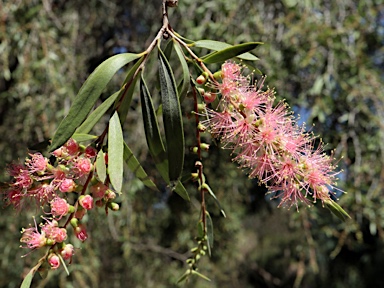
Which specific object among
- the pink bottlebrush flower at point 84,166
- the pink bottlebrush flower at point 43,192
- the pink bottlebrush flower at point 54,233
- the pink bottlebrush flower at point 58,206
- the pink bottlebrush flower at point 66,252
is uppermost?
the pink bottlebrush flower at point 84,166

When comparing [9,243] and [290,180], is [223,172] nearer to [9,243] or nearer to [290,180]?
[9,243]

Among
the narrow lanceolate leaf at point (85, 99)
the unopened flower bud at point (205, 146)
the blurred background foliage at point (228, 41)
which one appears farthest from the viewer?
the blurred background foliage at point (228, 41)

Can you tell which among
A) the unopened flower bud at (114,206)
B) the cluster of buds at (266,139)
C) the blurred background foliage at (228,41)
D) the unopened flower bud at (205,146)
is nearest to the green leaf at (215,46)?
the cluster of buds at (266,139)

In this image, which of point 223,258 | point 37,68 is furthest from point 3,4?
point 223,258

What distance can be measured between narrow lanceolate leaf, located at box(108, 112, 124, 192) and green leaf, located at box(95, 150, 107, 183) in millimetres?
11

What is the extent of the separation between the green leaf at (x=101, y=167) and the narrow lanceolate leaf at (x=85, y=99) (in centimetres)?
5

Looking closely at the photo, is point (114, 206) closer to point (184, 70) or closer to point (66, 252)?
point (66, 252)

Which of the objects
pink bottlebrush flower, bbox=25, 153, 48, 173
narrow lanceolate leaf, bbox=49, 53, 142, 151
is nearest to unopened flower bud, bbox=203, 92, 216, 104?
narrow lanceolate leaf, bbox=49, 53, 142, 151

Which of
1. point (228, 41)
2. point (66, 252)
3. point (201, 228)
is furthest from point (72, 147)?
point (228, 41)

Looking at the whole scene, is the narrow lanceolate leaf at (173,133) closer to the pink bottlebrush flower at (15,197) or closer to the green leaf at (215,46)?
the green leaf at (215,46)

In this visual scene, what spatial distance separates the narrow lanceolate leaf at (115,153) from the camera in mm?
520

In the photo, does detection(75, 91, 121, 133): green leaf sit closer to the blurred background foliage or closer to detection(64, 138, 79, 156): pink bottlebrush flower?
detection(64, 138, 79, 156): pink bottlebrush flower

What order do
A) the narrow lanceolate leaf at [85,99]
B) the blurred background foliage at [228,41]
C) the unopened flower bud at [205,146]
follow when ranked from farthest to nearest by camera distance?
the blurred background foliage at [228,41], the unopened flower bud at [205,146], the narrow lanceolate leaf at [85,99]

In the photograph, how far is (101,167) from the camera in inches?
21.3
